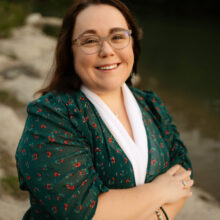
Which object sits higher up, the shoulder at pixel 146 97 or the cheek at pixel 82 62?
the cheek at pixel 82 62

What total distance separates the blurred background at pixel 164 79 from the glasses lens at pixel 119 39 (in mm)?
1707

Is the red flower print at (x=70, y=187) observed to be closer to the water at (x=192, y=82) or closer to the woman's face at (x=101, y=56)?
the woman's face at (x=101, y=56)

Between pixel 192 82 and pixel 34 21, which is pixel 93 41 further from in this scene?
pixel 34 21

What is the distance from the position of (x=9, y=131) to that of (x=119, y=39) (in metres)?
2.61

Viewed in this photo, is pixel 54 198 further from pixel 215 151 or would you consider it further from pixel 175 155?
pixel 215 151

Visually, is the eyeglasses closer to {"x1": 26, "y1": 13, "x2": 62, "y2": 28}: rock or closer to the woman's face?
the woman's face

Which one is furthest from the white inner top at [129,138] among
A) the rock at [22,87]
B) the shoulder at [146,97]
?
the rock at [22,87]

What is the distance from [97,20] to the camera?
142 cm

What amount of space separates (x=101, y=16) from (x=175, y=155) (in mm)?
967

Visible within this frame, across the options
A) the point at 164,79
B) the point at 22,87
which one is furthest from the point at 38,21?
the point at 22,87

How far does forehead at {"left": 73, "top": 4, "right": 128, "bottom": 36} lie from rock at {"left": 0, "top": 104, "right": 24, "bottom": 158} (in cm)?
222

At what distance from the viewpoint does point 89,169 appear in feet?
4.43

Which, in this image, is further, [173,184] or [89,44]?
[173,184]

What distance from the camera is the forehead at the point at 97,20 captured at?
1422mm
